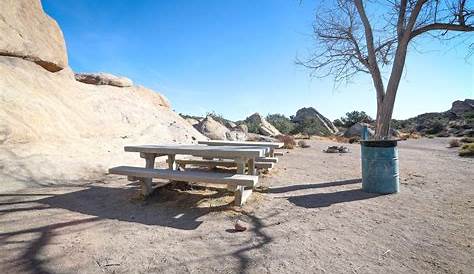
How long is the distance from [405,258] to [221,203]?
1997mm

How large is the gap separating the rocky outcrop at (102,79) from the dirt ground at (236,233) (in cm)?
620

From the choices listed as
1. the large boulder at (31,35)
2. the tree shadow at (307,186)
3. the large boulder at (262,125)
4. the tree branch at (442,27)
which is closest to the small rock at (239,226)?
the tree shadow at (307,186)

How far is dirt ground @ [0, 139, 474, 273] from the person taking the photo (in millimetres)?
2016

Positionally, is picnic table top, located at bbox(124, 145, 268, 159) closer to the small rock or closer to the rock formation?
the small rock

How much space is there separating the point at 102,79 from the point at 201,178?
834cm

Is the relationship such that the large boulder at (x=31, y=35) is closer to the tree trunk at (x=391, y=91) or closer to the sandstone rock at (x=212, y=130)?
the sandstone rock at (x=212, y=130)

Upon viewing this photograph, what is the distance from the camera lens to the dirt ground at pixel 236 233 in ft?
6.61

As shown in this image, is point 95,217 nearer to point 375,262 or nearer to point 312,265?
point 312,265

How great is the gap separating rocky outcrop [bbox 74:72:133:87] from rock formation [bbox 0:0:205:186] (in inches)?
3.1

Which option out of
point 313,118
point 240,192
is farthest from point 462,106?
point 240,192

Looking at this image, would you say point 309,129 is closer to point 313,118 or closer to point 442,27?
point 313,118

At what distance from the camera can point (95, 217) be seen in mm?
3023

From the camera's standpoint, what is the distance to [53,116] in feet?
21.0

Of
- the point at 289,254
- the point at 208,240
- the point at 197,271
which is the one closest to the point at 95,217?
the point at 208,240
